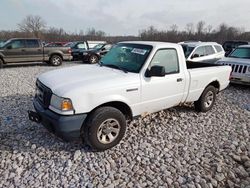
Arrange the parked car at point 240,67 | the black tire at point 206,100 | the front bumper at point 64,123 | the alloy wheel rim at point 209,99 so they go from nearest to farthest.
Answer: the front bumper at point 64,123 < the black tire at point 206,100 < the alloy wheel rim at point 209,99 < the parked car at point 240,67

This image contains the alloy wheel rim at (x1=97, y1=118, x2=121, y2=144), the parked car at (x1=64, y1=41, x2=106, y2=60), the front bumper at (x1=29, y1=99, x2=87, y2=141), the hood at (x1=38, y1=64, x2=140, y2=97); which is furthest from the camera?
the parked car at (x1=64, y1=41, x2=106, y2=60)

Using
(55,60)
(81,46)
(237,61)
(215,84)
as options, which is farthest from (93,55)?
(215,84)

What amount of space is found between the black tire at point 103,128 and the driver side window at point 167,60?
1271 millimetres

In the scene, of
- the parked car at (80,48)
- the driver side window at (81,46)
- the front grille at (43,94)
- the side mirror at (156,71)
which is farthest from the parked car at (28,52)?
the side mirror at (156,71)

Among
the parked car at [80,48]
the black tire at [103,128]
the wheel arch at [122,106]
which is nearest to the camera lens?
the black tire at [103,128]

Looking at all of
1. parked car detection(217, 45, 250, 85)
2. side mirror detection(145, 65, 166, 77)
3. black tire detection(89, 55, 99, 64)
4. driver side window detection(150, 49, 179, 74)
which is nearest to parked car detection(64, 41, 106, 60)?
black tire detection(89, 55, 99, 64)

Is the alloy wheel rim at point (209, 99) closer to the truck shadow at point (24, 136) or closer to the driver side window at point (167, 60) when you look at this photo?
the driver side window at point (167, 60)

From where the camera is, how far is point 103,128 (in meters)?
3.74

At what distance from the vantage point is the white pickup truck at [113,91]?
133 inches

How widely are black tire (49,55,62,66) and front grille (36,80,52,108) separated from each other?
11226mm

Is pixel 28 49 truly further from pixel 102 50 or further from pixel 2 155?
pixel 2 155

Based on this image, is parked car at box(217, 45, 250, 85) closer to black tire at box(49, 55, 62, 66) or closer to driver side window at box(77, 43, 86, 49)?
black tire at box(49, 55, 62, 66)

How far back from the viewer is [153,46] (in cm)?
429

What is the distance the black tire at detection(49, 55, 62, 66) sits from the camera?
14637mm
